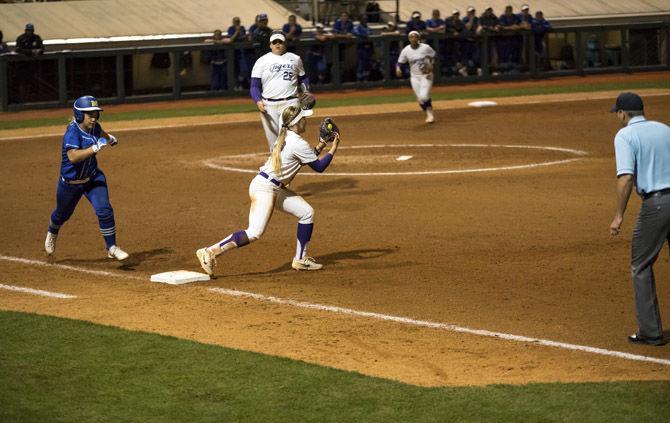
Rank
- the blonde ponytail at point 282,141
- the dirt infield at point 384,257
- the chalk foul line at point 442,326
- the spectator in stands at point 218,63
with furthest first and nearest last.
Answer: the spectator in stands at point 218,63, the blonde ponytail at point 282,141, the dirt infield at point 384,257, the chalk foul line at point 442,326

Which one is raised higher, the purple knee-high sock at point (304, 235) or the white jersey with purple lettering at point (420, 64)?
the white jersey with purple lettering at point (420, 64)

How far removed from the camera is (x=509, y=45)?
3603 centimetres

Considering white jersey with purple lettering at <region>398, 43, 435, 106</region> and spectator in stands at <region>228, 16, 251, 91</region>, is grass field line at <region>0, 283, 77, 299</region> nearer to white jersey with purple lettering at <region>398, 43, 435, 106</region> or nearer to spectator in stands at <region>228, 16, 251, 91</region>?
white jersey with purple lettering at <region>398, 43, 435, 106</region>

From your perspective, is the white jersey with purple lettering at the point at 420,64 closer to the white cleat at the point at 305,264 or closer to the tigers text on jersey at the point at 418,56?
the tigers text on jersey at the point at 418,56

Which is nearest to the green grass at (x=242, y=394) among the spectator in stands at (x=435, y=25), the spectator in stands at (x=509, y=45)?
the spectator in stands at (x=435, y=25)

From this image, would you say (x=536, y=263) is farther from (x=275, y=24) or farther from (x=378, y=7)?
(x=378, y=7)

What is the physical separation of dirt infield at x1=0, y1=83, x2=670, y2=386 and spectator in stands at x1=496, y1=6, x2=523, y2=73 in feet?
42.5

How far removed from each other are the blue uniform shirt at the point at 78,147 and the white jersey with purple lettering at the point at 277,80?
4.47 metres

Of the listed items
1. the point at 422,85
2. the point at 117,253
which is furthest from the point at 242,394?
the point at 422,85

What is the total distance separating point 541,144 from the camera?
22.7 m

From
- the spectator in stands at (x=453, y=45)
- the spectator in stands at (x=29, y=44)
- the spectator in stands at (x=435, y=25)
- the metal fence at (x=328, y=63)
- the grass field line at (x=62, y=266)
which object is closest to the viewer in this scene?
the grass field line at (x=62, y=266)

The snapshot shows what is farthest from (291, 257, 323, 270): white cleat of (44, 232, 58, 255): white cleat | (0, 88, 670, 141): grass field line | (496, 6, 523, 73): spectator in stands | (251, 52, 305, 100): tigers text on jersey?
(496, 6, 523, 73): spectator in stands

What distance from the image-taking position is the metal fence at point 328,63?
99.0ft

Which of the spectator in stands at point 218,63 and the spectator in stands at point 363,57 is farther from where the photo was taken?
the spectator in stands at point 363,57
